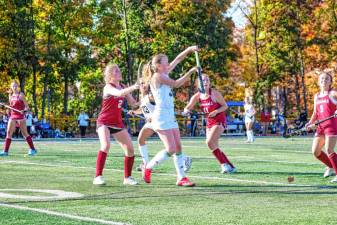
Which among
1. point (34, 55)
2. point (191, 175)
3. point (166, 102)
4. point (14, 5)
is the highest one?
point (14, 5)

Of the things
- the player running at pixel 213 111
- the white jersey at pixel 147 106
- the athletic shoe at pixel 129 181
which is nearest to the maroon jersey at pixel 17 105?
the player running at pixel 213 111

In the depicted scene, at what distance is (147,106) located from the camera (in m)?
13.4

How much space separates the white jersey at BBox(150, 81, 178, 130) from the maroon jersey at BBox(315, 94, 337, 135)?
3.01 metres

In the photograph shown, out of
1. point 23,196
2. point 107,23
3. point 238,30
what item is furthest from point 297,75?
point 23,196

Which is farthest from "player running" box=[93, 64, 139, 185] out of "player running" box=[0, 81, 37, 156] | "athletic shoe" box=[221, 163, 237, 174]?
"player running" box=[0, 81, 37, 156]

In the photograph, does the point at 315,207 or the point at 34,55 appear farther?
the point at 34,55

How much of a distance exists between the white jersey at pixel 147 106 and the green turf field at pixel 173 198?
3.81 ft

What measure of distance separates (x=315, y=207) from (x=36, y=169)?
26.1 feet

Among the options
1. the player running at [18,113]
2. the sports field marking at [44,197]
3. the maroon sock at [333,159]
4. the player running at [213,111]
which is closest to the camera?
the sports field marking at [44,197]

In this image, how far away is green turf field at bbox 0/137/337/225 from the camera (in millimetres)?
8203

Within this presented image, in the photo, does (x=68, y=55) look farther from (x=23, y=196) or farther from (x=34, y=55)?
(x=23, y=196)

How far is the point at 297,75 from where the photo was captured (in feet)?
205

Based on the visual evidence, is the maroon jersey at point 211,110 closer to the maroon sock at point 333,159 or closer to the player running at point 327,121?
the player running at point 327,121

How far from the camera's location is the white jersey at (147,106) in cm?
1330
